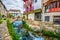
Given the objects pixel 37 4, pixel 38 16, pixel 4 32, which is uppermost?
pixel 37 4

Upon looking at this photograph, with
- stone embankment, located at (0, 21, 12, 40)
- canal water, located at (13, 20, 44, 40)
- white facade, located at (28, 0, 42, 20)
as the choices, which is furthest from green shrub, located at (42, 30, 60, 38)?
stone embankment, located at (0, 21, 12, 40)

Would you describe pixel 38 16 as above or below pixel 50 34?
above

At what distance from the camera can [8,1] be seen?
1646 millimetres

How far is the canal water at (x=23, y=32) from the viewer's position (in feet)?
4.83

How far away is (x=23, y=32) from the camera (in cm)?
153

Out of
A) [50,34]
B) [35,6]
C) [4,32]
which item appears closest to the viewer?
[50,34]

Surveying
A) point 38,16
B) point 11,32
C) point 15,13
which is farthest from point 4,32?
point 38,16

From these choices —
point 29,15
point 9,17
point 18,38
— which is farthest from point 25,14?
point 18,38

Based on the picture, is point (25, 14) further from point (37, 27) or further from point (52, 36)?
point (52, 36)

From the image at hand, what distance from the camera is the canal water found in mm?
1471

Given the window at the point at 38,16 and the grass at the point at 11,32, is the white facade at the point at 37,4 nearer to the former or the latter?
the window at the point at 38,16

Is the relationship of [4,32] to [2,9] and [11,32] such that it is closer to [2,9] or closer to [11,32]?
[11,32]

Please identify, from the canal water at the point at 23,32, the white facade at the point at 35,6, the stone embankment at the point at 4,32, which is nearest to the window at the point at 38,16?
the white facade at the point at 35,6

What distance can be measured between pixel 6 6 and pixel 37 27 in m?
0.41
